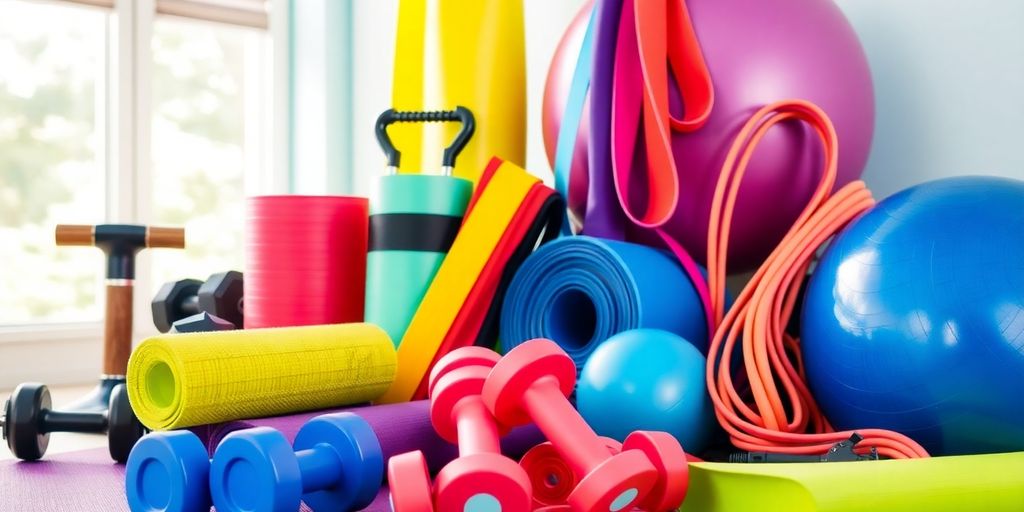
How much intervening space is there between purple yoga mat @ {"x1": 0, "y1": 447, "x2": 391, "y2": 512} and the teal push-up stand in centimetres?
56

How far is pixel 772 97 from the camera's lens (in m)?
1.61

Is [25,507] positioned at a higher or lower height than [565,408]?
lower

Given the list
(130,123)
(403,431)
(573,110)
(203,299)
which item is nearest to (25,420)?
(203,299)

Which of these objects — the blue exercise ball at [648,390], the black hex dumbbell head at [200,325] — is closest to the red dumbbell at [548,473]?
the blue exercise ball at [648,390]

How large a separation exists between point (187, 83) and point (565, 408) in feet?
10.6

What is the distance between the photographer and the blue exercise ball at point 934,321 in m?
1.15

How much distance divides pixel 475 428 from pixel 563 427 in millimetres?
105

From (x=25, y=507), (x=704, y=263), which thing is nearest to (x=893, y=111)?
(x=704, y=263)

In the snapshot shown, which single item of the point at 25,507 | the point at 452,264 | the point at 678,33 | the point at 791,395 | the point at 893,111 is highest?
the point at 678,33

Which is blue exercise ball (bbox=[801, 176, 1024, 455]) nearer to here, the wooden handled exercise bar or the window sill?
the wooden handled exercise bar

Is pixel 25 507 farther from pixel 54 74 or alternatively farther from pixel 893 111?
pixel 54 74

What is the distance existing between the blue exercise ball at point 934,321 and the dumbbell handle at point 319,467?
72cm

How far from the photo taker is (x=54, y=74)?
3.54 m

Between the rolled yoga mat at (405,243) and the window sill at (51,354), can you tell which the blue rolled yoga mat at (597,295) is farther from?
the window sill at (51,354)
